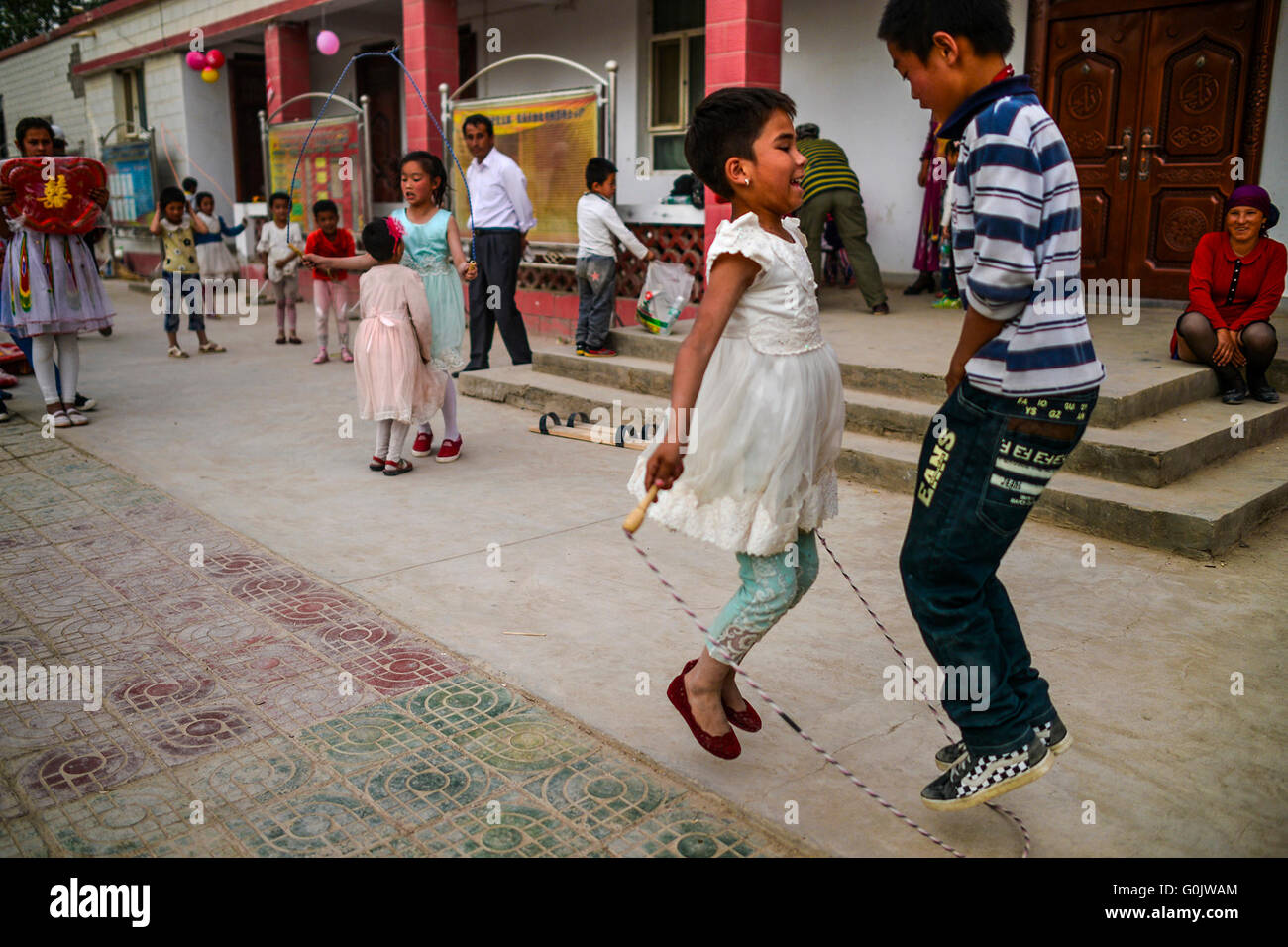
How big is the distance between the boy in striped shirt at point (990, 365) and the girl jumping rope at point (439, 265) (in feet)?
13.3

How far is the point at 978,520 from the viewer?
7.09 ft

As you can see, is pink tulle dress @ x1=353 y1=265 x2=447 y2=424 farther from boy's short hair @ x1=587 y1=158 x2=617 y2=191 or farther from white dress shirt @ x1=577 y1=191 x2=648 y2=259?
boy's short hair @ x1=587 y1=158 x2=617 y2=191

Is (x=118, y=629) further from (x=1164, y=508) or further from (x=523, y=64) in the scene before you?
(x=523, y=64)

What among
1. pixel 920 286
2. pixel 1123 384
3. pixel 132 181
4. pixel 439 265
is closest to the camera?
pixel 1123 384

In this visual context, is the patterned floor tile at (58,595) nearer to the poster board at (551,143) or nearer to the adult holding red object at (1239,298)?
the adult holding red object at (1239,298)

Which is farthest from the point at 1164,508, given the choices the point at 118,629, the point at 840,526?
the point at 118,629

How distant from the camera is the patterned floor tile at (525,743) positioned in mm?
2730

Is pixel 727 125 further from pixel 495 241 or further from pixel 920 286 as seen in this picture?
pixel 920 286

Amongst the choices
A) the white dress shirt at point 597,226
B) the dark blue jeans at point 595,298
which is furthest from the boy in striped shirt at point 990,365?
the white dress shirt at point 597,226

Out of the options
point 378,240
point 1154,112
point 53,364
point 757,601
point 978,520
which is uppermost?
point 1154,112

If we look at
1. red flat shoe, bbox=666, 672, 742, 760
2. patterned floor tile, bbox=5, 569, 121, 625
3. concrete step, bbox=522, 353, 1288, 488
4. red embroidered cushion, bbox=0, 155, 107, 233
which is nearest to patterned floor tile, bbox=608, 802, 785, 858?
red flat shoe, bbox=666, 672, 742, 760

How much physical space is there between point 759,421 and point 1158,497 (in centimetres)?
282

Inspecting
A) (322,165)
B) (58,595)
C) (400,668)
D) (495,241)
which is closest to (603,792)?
(400,668)
